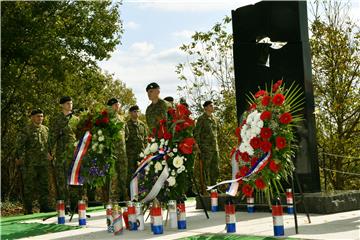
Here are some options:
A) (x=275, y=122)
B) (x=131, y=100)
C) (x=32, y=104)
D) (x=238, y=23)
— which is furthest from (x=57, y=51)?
(x=131, y=100)

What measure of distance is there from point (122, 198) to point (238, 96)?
407 cm

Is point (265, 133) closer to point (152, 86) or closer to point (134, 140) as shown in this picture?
point (152, 86)

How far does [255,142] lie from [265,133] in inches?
6.3

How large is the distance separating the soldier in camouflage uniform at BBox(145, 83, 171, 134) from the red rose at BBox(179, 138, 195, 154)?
135 cm

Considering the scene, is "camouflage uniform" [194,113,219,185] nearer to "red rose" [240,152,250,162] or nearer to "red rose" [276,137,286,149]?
"red rose" [240,152,250,162]

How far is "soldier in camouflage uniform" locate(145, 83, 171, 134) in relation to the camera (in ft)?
27.7

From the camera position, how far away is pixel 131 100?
36000mm

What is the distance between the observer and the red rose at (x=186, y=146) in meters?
6.96

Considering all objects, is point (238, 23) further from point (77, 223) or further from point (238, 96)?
point (77, 223)

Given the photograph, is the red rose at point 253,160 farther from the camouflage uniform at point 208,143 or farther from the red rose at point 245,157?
the camouflage uniform at point 208,143

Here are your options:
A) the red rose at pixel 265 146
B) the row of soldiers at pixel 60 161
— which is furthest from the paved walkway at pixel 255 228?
the row of soldiers at pixel 60 161

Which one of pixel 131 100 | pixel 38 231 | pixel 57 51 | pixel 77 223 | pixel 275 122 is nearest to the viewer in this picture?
pixel 275 122

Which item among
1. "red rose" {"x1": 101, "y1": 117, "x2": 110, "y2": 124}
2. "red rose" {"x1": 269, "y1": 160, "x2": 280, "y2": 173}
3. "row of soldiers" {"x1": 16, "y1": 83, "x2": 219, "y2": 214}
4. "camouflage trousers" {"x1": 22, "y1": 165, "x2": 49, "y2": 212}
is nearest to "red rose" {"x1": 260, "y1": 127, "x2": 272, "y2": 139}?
"red rose" {"x1": 269, "y1": 160, "x2": 280, "y2": 173}

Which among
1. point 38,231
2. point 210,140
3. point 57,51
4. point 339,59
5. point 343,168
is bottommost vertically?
point 38,231
